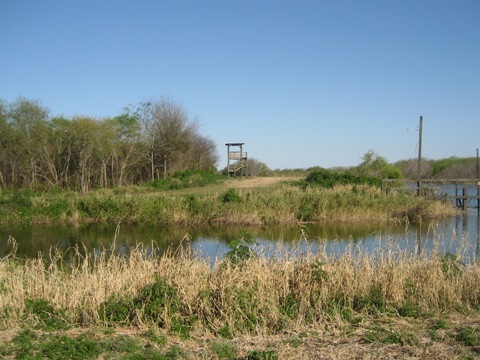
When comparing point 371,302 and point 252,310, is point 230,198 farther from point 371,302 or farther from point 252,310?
point 252,310

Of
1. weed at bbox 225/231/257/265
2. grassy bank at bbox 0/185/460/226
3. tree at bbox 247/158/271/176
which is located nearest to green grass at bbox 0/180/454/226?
grassy bank at bbox 0/185/460/226

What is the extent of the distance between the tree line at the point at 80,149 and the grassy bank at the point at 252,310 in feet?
84.8

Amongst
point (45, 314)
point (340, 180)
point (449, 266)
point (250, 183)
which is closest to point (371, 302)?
point (449, 266)

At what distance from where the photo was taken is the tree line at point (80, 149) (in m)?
32.8

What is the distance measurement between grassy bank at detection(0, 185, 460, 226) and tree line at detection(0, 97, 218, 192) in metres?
6.28

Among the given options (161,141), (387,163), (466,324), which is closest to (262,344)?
(466,324)

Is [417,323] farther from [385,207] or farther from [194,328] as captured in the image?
[385,207]

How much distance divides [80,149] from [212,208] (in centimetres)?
1393

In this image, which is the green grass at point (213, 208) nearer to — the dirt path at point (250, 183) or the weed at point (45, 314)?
the dirt path at point (250, 183)

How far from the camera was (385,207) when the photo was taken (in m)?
27.2

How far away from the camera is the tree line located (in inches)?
1293

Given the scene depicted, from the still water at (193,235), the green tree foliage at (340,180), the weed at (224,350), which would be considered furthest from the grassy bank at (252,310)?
the green tree foliage at (340,180)

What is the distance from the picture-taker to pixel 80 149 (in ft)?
113

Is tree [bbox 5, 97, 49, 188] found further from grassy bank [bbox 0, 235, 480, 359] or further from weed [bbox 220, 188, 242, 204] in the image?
grassy bank [bbox 0, 235, 480, 359]
